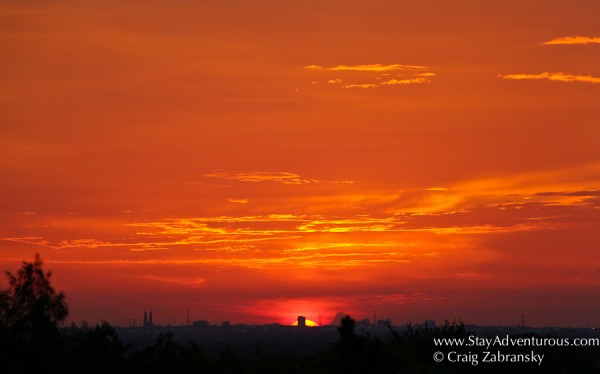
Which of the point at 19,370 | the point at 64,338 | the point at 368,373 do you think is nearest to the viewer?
the point at 368,373

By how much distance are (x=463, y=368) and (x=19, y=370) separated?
2066 centimetres

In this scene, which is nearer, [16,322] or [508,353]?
[16,322]

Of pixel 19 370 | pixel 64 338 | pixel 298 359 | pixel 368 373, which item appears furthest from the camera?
pixel 298 359

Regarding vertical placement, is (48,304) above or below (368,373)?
above

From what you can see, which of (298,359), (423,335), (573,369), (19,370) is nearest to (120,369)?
(19,370)

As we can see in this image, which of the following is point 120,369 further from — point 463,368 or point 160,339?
point 463,368

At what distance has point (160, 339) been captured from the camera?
48.1m

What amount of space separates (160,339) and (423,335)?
1355 centimetres

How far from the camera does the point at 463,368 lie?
153ft

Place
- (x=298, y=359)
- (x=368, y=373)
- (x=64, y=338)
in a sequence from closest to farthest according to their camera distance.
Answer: (x=368, y=373) → (x=64, y=338) → (x=298, y=359)

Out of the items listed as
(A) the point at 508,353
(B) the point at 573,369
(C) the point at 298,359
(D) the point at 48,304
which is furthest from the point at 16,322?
(B) the point at 573,369

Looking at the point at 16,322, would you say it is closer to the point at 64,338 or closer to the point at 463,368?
the point at 64,338

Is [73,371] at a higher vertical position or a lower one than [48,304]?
lower

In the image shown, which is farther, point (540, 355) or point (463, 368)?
point (540, 355)
